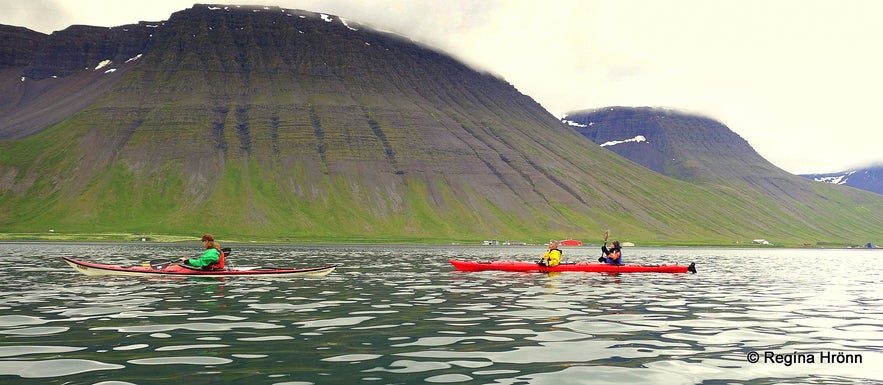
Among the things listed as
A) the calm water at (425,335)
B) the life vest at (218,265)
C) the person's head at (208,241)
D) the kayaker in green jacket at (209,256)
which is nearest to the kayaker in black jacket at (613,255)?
the calm water at (425,335)

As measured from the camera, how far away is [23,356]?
17.8 m

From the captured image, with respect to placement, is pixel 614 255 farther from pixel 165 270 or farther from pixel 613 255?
pixel 165 270

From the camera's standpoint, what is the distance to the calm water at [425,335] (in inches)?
642

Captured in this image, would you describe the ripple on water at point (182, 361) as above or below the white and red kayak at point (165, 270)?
below

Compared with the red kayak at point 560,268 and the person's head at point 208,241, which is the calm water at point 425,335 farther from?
the red kayak at point 560,268

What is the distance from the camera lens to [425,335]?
884 inches

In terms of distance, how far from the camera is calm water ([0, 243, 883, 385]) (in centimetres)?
1630

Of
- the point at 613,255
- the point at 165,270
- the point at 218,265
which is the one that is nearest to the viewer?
the point at 165,270

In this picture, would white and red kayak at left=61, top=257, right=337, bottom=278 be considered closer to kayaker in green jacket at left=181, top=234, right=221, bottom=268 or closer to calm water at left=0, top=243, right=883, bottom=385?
kayaker in green jacket at left=181, top=234, right=221, bottom=268

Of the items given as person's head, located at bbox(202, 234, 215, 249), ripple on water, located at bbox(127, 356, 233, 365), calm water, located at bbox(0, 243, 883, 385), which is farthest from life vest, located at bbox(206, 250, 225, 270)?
ripple on water, located at bbox(127, 356, 233, 365)

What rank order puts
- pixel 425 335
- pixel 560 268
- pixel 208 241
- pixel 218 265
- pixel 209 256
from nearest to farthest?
pixel 425 335 → pixel 208 241 → pixel 209 256 → pixel 218 265 → pixel 560 268

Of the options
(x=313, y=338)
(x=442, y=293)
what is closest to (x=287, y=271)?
(x=442, y=293)

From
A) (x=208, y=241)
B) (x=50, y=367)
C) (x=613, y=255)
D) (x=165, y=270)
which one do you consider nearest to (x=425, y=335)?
(x=50, y=367)

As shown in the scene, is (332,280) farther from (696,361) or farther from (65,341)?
(696,361)
